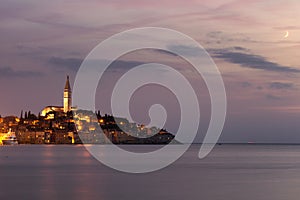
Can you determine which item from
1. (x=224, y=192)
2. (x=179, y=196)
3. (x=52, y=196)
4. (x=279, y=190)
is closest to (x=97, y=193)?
(x=52, y=196)

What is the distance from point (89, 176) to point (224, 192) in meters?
15.4

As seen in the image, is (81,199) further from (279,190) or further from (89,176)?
(89,176)

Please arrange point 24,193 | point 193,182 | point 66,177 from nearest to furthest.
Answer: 1. point 24,193
2. point 193,182
3. point 66,177

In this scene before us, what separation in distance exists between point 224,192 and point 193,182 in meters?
6.34

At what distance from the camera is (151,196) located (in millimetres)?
31375

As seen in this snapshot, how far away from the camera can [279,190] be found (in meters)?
35.2

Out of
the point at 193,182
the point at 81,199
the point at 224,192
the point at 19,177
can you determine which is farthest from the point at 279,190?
the point at 19,177

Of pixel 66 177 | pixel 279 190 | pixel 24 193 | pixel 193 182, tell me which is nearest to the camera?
pixel 24 193

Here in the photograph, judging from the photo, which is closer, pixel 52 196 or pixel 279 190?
pixel 52 196

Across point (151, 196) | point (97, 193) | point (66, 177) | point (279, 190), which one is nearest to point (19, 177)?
point (66, 177)

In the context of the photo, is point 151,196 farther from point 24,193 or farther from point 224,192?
point 24,193

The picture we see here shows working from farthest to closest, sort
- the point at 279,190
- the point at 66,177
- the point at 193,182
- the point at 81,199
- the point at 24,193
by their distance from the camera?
the point at 66,177
the point at 193,182
the point at 279,190
the point at 24,193
the point at 81,199

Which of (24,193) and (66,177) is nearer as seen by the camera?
(24,193)

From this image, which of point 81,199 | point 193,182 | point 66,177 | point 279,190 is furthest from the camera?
point 66,177
